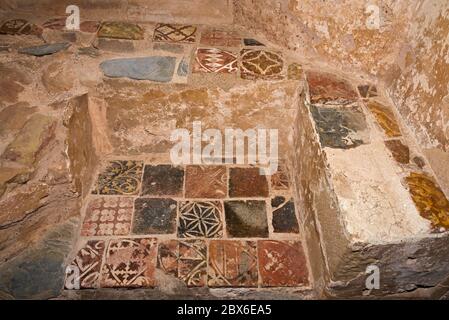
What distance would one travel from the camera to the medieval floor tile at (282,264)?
153cm

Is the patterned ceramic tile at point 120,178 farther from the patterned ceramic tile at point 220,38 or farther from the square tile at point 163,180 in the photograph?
the patterned ceramic tile at point 220,38

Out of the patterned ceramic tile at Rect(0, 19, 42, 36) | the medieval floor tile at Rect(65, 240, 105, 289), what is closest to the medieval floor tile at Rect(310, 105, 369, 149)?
the medieval floor tile at Rect(65, 240, 105, 289)

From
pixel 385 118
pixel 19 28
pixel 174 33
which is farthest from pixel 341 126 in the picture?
pixel 19 28

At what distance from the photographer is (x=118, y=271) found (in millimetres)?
1524

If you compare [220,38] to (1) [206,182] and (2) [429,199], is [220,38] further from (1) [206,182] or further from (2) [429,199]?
(2) [429,199]

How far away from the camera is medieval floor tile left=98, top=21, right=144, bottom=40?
6.30ft

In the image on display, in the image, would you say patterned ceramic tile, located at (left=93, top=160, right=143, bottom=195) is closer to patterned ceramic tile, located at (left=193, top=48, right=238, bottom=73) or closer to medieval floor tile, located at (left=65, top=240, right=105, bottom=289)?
medieval floor tile, located at (left=65, top=240, right=105, bottom=289)

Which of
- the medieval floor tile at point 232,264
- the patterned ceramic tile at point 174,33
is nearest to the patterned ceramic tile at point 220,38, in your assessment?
the patterned ceramic tile at point 174,33

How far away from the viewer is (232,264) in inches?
61.9

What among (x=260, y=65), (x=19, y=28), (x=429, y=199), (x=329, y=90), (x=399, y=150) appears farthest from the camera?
(x=19, y=28)

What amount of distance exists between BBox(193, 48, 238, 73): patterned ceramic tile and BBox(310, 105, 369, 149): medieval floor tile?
49cm

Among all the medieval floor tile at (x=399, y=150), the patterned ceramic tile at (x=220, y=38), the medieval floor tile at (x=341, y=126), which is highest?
the patterned ceramic tile at (x=220, y=38)

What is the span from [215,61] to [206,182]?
65 cm

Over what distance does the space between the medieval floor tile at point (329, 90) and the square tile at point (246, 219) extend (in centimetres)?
60
